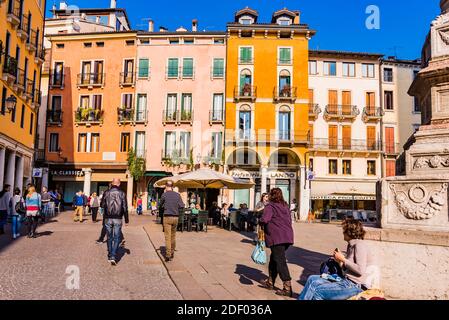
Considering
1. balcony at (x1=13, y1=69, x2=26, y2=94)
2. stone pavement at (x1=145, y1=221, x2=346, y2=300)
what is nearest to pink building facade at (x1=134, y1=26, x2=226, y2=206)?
balcony at (x1=13, y1=69, x2=26, y2=94)

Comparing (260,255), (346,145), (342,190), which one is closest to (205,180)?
(260,255)

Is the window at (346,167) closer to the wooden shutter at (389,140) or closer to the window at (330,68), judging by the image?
the wooden shutter at (389,140)

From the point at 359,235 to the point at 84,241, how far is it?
33.6ft

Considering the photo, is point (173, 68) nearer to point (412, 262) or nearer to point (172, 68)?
point (172, 68)

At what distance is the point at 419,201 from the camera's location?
558 centimetres

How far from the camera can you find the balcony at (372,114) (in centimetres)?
3875

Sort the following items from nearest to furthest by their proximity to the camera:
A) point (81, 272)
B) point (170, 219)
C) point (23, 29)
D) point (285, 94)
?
point (81, 272) < point (170, 219) < point (23, 29) < point (285, 94)

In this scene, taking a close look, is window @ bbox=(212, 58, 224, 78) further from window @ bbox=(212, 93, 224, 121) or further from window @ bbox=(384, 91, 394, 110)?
window @ bbox=(384, 91, 394, 110)

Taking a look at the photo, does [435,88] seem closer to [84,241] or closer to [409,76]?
A: [84,241]

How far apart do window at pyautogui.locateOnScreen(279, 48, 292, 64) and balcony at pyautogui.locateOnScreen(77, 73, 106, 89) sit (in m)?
16.0

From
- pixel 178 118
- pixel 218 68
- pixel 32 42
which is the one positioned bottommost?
pixel 178 118

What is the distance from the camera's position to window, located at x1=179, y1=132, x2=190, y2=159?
115 feet

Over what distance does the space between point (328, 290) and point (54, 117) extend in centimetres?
3700
